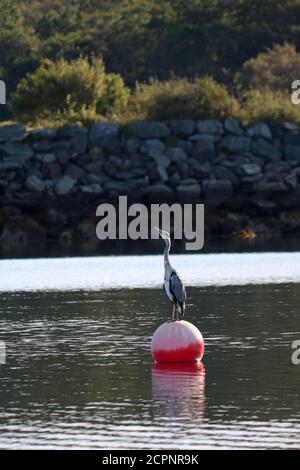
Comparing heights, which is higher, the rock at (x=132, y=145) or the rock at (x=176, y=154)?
the rock at (x=132, y=145)

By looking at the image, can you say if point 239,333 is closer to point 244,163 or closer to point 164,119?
point 244,163

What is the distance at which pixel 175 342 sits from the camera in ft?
79.7

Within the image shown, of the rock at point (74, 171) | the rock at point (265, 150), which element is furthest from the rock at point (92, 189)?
the rock at point (265, 150)

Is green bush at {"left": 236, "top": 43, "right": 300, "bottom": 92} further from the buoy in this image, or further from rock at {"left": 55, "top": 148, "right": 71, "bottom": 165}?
the buoy

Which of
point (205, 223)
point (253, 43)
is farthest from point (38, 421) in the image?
point (253, 43)

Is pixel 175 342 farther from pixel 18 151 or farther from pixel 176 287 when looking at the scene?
pixel 18 151

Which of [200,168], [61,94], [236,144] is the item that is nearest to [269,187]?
[200,168]

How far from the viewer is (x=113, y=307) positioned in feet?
111

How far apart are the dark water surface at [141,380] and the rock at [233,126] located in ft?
99.8

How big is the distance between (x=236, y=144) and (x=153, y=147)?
327 centimetres

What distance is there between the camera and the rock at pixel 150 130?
6438 centimetres

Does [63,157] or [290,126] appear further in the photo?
[290,126]

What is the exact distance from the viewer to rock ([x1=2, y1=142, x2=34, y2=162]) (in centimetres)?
6250

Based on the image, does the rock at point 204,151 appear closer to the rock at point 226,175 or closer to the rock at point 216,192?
the rock at point 226,175
